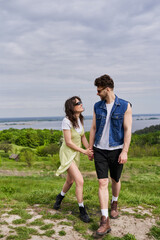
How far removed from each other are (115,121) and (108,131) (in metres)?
0.20

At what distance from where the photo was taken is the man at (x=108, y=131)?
4160 millimetres

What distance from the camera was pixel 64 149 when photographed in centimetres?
471

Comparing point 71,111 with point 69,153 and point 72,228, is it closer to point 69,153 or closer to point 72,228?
point 69,153

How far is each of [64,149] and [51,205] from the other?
4.54 ft

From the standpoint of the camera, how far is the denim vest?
13.6 feet

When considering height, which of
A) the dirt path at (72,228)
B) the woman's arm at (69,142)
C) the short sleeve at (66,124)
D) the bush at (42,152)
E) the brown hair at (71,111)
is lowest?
the bush at (42,152)

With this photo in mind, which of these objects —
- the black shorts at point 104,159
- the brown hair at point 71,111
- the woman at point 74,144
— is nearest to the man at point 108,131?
the black shorts at point 104,159

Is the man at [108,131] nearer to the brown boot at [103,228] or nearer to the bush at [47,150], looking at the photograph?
the brown boot at [103,228]

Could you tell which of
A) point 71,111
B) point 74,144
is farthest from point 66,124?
point 74,144

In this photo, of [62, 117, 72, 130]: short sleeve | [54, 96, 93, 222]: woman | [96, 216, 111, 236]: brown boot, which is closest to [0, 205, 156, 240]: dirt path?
[96, 216, 111, 236]: brown boot

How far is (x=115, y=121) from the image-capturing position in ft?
13.6

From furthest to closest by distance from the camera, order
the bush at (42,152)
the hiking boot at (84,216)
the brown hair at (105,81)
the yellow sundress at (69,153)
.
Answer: the bush at (42,152)
the yellow sundress at (69,153)
the hiking boot at (84,216)
the brown hair at (105,81)

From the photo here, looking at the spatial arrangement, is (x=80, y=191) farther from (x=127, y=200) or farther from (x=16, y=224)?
(x=127, y=200)

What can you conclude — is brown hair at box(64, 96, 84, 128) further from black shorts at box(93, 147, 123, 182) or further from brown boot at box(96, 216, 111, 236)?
brown boot at box(96, 216, 111, 236)
